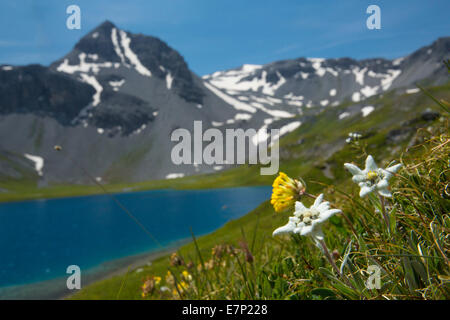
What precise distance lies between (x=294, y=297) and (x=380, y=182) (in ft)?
4.55

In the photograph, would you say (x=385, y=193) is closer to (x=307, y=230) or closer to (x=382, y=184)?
(x=382, y=184)

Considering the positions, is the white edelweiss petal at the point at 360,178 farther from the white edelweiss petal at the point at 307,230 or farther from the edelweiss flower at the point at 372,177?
the white edelweiss petal at the point at 307,230

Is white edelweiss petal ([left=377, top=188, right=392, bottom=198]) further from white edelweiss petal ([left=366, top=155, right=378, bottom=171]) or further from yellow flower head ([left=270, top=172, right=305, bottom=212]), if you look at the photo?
yellow flower head ([left=270, top=172, right=305, bottom=212])

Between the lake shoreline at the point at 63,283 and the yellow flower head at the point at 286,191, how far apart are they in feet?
89.2

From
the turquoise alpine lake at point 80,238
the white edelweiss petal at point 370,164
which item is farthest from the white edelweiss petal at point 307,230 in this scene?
the turquoise alpine lake at point 80,238

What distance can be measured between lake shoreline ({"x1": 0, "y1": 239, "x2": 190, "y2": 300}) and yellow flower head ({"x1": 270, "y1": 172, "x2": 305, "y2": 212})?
2718 cm

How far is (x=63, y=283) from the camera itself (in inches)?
1300

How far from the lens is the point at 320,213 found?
1.76 m

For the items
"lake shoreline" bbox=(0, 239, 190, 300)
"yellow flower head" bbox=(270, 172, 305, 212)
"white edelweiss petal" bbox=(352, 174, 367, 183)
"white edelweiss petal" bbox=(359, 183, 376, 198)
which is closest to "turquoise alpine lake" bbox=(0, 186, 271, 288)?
"lake shoreline" bbox=(0, 239, 190, 300)

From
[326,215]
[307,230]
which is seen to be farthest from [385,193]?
[307,230]

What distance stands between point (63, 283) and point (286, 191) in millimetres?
39665

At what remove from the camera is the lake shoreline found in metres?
28.9

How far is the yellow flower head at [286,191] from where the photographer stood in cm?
226

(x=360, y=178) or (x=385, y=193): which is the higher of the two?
(x=360, y=178)
